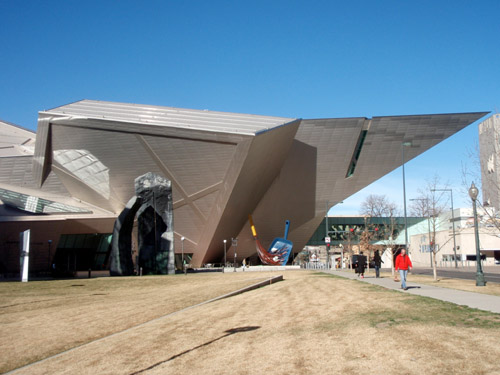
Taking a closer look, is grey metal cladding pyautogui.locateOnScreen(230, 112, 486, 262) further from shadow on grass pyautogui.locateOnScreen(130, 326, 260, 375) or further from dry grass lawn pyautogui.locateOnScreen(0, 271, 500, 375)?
shadow on grass pyautogui.locateOnScreen(130, 326, 260, 375)

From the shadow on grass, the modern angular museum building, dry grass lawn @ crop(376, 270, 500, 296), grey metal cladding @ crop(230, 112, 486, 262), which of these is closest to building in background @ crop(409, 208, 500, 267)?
grey metal cladding @ crop(230, 112, 486, 262)

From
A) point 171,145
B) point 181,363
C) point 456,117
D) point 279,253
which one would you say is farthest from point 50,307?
point 456,117

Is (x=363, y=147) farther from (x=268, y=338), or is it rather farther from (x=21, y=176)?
(x=268, y=338)

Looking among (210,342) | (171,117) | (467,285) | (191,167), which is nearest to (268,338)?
(210,342)

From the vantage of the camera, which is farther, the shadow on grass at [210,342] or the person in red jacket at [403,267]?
the person in red jacket at [403,267]

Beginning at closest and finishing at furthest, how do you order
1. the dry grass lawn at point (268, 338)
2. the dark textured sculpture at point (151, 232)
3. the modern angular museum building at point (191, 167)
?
1. the dry grass lawn at point (268, 338)
2. the dark textured sculpture at point (151, 232)
3. the modern angular museum building at point (191, 167)

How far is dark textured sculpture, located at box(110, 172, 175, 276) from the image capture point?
129 feet

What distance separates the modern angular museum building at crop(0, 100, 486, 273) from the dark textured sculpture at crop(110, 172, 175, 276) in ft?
11.9

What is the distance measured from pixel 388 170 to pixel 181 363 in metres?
45.5

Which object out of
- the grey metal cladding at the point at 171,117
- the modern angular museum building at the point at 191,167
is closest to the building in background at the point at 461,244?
the modern angular museum building at the point at 191,167

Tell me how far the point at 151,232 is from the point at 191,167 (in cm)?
649

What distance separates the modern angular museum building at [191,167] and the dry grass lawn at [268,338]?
1048 inches

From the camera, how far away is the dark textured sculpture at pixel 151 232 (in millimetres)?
39219

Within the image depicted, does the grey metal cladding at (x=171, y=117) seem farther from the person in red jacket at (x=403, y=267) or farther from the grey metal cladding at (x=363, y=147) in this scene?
the person in red jacket at (x=403, y=267)
